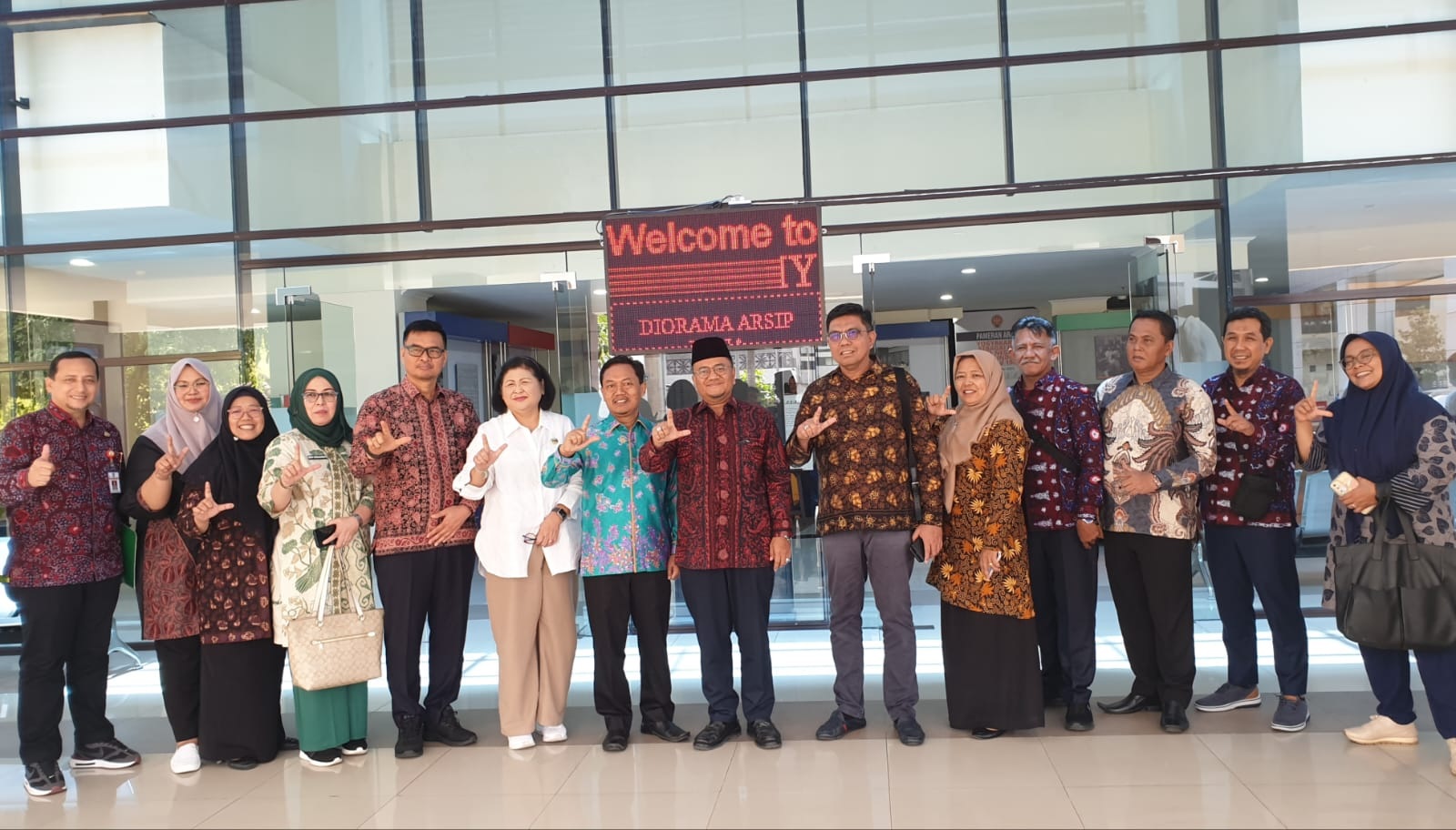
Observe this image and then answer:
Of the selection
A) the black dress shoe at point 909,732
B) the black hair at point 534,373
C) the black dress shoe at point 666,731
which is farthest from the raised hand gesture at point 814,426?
the black dress shoe at point 666,731

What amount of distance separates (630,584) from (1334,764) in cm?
245

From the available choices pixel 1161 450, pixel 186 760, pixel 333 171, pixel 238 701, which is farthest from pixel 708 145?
pixel 186 760

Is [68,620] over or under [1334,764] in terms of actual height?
over

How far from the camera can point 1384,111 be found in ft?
17.8

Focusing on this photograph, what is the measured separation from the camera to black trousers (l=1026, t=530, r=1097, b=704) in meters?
3.96

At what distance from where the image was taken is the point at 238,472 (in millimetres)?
3854

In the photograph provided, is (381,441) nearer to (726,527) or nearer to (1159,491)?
(726,527)

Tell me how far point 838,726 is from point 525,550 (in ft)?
4.36

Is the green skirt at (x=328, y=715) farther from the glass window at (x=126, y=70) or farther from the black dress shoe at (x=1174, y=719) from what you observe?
the glass window at (x=126, y=70)

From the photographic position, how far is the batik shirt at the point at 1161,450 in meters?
3.87

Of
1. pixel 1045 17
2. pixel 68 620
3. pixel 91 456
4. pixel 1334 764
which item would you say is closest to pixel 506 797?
pixel 68 620

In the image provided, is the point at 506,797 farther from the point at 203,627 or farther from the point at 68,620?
the point at 68,620

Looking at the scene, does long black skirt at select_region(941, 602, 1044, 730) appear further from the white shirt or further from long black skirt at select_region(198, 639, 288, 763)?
long black skirt at select_region(198, 639, 288, 763)

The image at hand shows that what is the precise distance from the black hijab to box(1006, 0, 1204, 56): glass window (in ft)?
13.9
